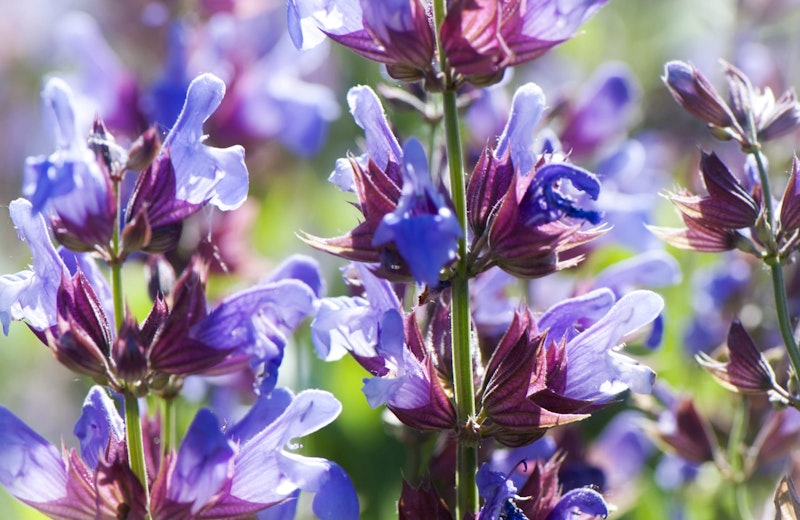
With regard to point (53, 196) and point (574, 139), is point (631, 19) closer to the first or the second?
point (574, 139)

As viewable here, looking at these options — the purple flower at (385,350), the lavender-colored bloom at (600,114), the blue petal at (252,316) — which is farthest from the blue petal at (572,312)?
the lavender-colored bloom at (600,114)

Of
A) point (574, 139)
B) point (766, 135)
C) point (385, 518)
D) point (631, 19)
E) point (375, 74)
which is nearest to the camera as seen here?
point (766, 135)

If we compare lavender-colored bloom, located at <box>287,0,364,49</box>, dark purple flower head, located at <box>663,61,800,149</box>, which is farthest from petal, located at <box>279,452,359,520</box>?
dark purple flower head, located at <box>663,61,800,149</box>

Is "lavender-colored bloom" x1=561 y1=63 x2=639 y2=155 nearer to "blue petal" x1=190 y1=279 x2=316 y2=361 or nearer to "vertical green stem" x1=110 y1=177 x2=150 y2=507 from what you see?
"blue petal" x1=190 y1=279 x2=316 y2=361

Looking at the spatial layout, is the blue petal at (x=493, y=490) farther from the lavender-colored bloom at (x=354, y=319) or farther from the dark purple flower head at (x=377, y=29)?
the dark purple flower head at (x=377, y=29)

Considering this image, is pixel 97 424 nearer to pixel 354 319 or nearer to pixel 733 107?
pixel 354 319

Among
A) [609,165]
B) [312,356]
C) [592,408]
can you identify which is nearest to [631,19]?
[609,165]

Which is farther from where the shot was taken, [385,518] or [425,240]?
[385,518]

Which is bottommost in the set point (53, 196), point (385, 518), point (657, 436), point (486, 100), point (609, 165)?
point (385, 518)
